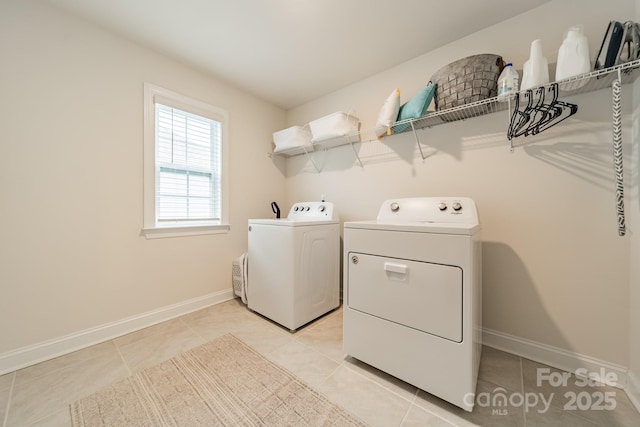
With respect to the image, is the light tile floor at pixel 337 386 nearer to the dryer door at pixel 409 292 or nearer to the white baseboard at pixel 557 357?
the white baseboard at pixel 557 357

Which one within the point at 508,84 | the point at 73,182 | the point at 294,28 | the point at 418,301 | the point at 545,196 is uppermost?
the point at 294,28

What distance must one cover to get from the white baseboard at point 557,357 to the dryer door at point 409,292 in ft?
2.95

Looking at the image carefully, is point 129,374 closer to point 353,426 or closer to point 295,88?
point 353,426

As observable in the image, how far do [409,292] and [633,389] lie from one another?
4.03ft

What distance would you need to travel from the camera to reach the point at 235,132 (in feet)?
8.13

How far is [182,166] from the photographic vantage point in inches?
82.6

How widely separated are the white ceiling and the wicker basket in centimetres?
36

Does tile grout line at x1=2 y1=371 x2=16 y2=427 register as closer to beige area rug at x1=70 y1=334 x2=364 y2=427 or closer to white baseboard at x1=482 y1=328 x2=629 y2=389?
beige area rug at x1=70 y1=334 x2=364 y2=427

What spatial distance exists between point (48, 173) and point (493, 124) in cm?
304

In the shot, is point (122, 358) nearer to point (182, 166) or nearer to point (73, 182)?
point (73, 182)

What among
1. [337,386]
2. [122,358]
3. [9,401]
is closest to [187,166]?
[122,358]

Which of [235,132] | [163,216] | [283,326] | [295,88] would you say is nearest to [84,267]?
[163,216]

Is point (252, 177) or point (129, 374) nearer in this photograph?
point (129, 374)

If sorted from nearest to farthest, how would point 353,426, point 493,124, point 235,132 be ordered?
point 353,426 < point 493,124 < point 235,132
